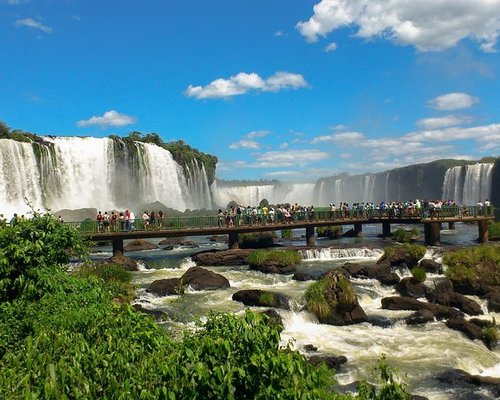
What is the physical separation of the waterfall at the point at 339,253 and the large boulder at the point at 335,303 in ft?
39.1

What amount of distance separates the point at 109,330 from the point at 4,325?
3.20 meters

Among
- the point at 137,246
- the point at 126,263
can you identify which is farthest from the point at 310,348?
the point at 137,246

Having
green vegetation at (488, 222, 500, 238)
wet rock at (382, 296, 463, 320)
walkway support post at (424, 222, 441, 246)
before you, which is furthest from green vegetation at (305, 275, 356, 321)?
green vegetation at (488, 222, 500, 238)

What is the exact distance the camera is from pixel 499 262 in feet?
70.7

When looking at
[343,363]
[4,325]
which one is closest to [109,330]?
[4,325]

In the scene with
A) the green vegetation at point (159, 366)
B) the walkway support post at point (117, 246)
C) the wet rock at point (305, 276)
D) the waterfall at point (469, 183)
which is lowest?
the wet rock at point (305, 276)

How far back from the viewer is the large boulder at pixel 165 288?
813 inches

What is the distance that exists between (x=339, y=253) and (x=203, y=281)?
453 inches

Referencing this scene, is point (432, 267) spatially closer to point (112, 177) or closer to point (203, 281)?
point (203, 281)

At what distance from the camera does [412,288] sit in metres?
20.0

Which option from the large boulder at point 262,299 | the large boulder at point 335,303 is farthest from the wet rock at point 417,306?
the large boulder at point 262,299

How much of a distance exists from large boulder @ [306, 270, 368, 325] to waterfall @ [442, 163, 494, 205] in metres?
60.7

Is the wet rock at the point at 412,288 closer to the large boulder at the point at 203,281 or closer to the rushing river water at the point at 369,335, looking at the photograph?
the rushing river water at the point at 369,335

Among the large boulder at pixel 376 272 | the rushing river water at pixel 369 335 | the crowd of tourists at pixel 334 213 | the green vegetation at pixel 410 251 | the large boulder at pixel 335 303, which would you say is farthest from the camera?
the crowd of tourists at pixel 334 213
